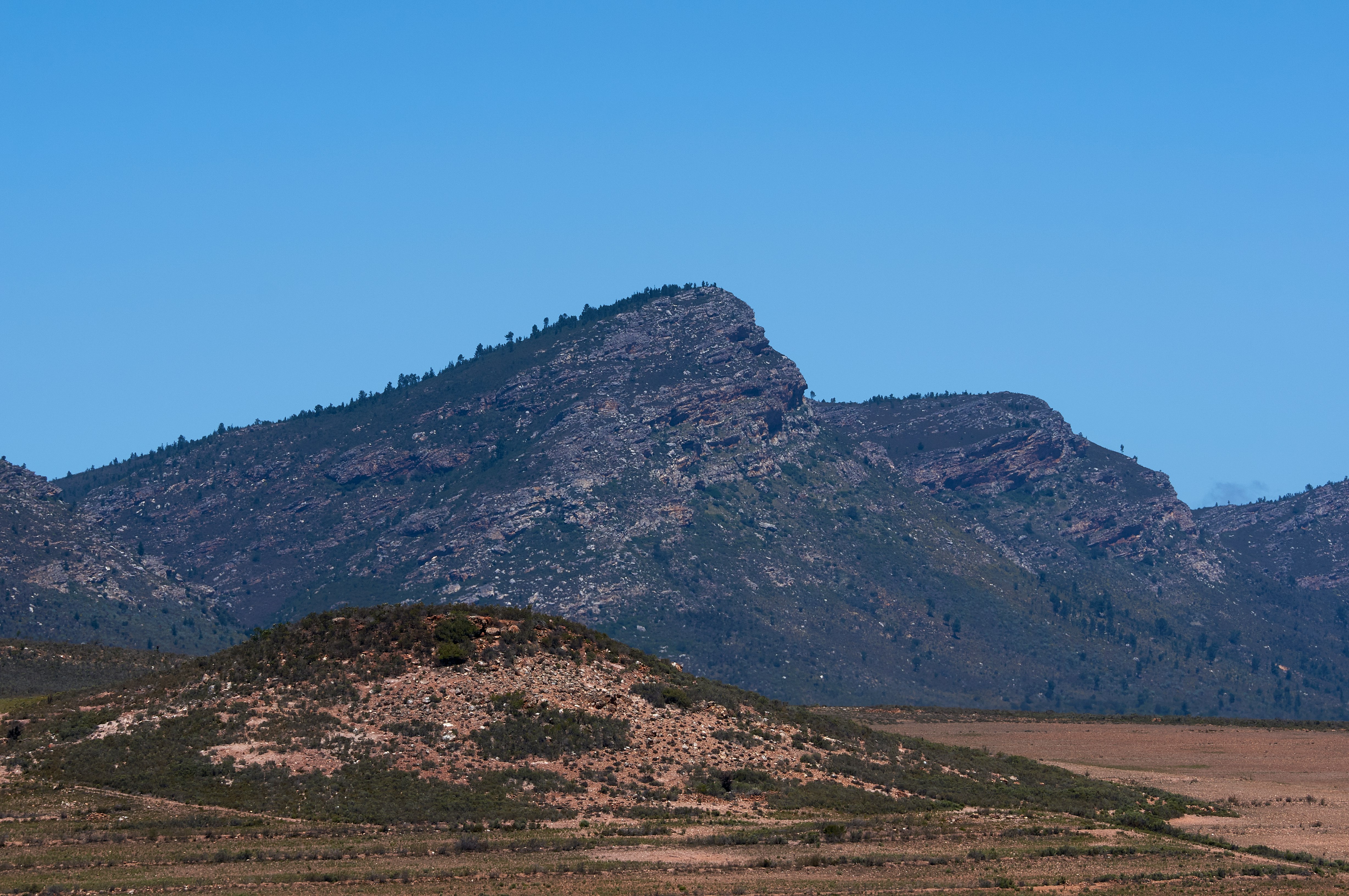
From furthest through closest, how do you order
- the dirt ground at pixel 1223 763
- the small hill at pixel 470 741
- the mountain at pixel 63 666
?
the mountain at pixel 63 666, the dirt ground at pixel 1223 763, the small hill at pixel 470 741

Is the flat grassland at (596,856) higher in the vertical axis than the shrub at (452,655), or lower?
lower

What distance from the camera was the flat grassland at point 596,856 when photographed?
49.2m

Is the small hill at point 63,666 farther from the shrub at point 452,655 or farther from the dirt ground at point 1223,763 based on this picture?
the dirt ground at point 1223,763

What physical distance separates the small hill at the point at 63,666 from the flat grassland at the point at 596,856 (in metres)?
39.2

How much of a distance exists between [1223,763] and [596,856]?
6396cm

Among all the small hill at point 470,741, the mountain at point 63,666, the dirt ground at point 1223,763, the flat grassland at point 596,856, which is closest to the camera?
the flat grassland at point 596,856

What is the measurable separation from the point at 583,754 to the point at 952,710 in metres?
101

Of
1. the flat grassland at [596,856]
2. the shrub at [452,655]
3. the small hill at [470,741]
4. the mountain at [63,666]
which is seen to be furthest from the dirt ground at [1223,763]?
the mountain at [63,666]

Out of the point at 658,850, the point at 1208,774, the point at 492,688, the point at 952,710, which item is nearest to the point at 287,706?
the point at 492,688

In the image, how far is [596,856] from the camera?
180 feet

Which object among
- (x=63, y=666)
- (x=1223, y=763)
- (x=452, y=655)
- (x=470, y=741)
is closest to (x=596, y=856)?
(x=470, y=741)

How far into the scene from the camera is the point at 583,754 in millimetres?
66000

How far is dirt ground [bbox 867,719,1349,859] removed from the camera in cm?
→ 6831

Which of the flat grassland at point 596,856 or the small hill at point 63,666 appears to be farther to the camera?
the small hill at point 63,666
